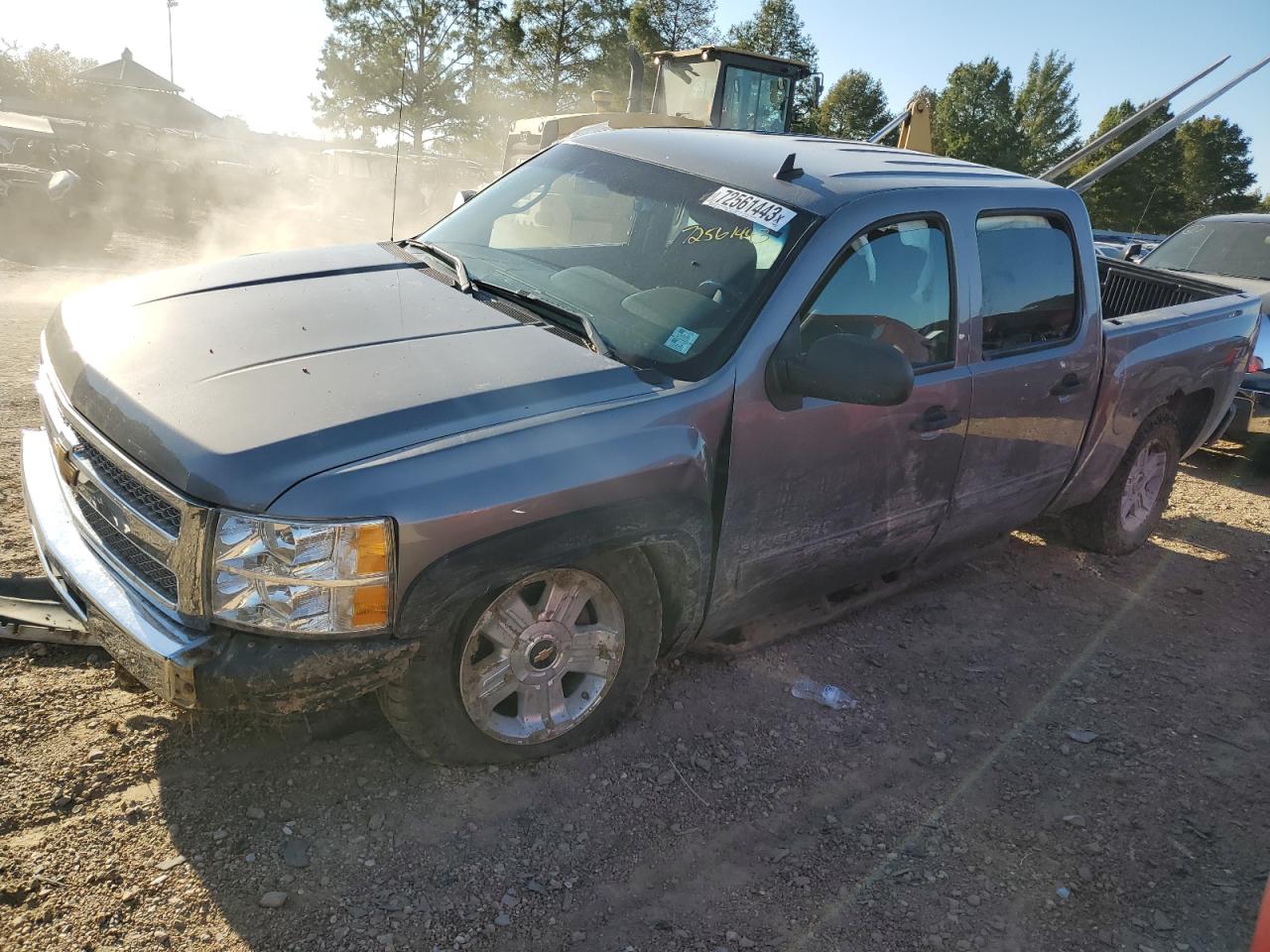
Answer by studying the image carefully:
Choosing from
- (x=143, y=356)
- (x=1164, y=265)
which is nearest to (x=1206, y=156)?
(x=1164, y=265)

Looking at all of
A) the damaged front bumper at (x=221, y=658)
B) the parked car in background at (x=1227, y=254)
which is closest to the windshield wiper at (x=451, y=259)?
the damaged front bumper at (x=221, y=658)

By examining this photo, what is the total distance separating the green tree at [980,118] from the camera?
144 ft

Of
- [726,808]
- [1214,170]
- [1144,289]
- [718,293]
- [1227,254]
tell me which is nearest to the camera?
[726,808]

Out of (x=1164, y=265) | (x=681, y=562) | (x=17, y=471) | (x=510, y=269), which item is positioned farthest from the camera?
(x=1164, y=265)

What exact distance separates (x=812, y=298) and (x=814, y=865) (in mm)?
1678

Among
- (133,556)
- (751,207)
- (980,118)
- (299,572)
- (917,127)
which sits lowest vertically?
(133,556)

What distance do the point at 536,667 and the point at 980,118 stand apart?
167 ft

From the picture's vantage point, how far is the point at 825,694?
3531 mm

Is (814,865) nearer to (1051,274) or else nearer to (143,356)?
(143,356)

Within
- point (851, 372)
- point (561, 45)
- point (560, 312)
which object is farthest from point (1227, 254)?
point (561, 45)

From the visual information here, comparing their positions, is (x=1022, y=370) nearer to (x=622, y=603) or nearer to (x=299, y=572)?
(x=622, y=603)

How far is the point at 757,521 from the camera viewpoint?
3.01m

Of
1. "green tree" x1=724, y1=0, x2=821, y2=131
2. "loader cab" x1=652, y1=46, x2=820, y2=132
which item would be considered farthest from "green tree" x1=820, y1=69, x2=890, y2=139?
"loader cab" x1=652, y1=46, x2=820, y2=132

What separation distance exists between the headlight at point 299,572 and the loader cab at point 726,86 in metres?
14.0
